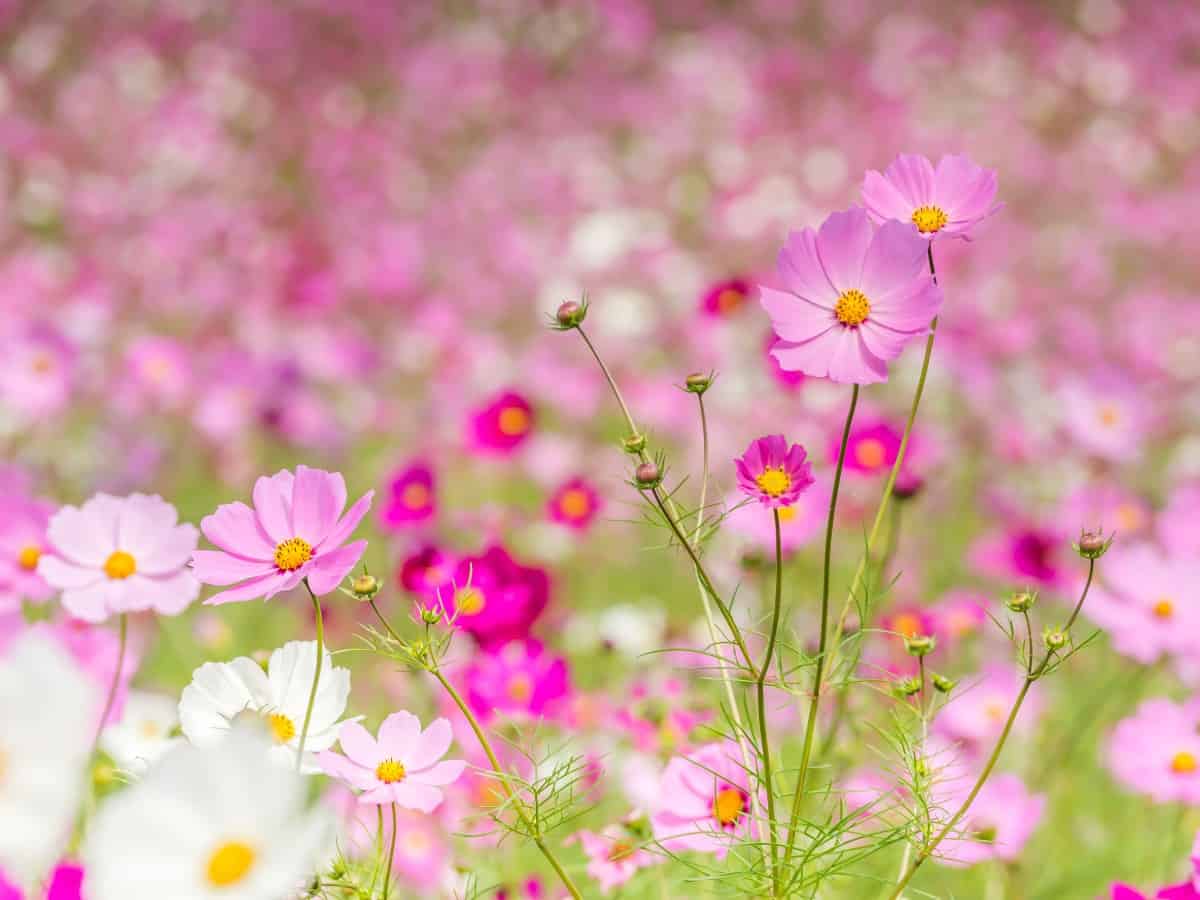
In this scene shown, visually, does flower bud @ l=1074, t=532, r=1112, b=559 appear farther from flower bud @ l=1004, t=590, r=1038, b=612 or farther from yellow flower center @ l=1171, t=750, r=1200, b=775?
yellow flower center @ l=1171, t=750, r=1200, b=775

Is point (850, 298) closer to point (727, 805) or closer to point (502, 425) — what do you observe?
point (727, 805)

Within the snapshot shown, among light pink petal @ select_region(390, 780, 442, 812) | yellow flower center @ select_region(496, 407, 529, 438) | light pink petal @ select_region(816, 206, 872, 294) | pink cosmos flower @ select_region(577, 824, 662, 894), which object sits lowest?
light pink petal @ select_region(390, 780, 442, 812)

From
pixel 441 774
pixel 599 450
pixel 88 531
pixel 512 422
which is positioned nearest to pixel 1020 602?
pixel 441 774

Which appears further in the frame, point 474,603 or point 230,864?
point 474,603

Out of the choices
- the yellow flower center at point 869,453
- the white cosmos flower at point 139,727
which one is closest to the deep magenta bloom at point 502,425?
the yellow flower center at point 869,453

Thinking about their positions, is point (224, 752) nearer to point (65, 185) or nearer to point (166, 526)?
point (166, 526)

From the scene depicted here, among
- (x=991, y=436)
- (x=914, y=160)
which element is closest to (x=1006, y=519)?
(x=991, y=436)

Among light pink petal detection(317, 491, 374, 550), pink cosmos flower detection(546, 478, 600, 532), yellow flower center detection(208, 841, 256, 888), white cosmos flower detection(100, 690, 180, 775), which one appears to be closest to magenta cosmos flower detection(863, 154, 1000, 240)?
light pink petal detection(317, 491, 374, 550)

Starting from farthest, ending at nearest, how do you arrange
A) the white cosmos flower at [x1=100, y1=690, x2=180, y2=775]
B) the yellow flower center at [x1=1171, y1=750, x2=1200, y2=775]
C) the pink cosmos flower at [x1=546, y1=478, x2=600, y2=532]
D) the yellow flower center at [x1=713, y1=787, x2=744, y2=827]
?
the pink cosmos flower at [x1=546, y1=478, x2=600, y2=532] → the yellow flower center at [x1=1171, y1=750, x2=1200, y2=775] → the white cosmos flower at [x1=100, y1=690, x2=180, y2=775] → the yellow flower center at [x1=713, y1=787, x2=744, y2=827]
